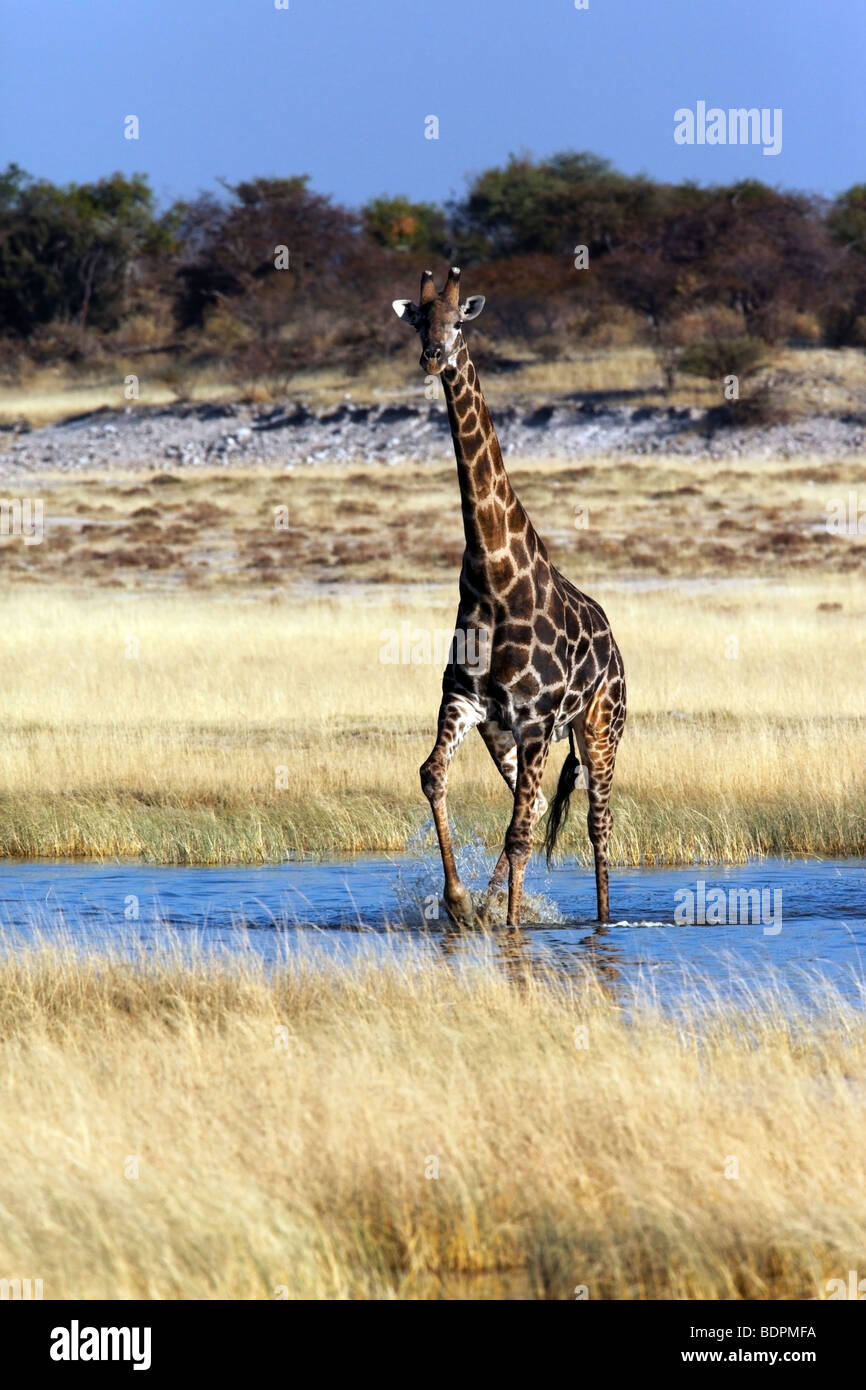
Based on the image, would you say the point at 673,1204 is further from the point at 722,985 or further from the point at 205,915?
the point at 205,915

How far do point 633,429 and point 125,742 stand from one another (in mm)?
32986

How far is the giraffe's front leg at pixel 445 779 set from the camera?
10000 mm

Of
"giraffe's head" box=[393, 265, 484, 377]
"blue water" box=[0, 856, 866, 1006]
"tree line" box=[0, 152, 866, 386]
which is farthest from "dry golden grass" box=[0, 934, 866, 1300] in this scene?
"tree line" box=[0, 152, 866, 386]

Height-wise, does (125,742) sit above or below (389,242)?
below

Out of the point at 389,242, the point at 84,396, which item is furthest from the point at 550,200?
the point at 84,396

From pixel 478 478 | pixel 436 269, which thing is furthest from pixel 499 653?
pixel 436 269

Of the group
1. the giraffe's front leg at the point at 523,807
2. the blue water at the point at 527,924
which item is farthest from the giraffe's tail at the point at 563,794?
the giraffe's front leg at the point at 523,807

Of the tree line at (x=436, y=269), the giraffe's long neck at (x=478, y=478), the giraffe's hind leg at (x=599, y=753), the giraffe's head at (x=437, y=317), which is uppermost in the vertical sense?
the tree line at (x=436, y=269)

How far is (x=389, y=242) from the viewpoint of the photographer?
83.0 m

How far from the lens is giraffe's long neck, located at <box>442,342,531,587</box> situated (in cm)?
1014

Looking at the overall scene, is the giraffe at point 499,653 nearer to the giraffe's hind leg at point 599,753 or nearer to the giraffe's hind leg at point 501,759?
the giraffe's hind leg at point 501,759

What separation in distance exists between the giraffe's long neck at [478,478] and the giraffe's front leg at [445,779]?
2.29ft

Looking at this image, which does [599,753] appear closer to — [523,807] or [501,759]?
[501,759]

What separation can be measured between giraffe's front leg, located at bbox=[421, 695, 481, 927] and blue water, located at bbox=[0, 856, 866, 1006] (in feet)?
0.54
